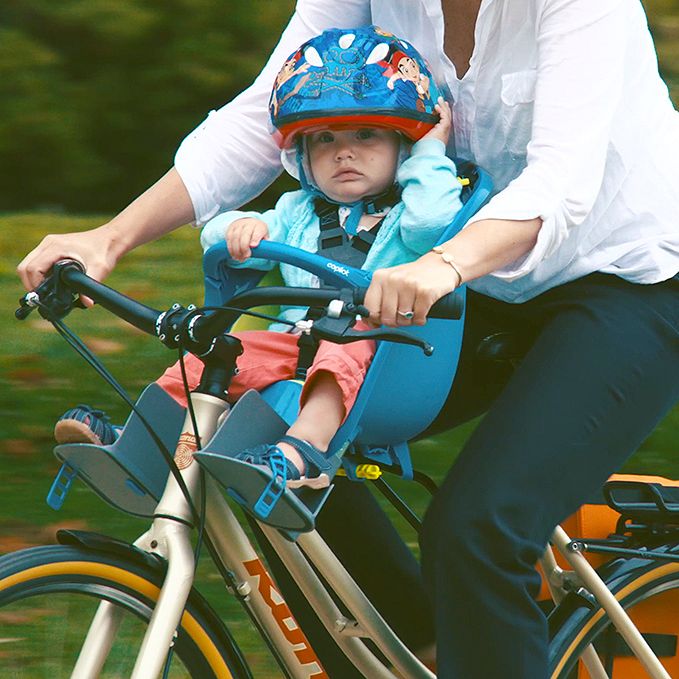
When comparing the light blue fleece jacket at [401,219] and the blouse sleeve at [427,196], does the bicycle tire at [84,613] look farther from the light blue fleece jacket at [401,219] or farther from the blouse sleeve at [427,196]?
the blouse sleeve at [427,196]

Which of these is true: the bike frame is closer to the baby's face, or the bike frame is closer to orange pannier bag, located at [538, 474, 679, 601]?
orange pannier bag, located at [538, 474, 679, 601]

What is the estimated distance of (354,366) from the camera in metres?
2.84

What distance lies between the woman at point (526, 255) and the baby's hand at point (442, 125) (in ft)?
0.23

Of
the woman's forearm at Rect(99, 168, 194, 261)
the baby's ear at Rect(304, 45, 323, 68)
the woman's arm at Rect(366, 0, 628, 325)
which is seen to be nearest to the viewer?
the woman's arm at Rect(366, 0, 628, 325)

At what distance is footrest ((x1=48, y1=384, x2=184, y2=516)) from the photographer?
2793 millimetres

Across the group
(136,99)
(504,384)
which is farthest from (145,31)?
(504,384)

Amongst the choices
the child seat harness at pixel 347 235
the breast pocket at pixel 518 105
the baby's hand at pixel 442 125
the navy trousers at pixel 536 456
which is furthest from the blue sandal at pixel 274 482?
the breast pocket at pixel 518 105

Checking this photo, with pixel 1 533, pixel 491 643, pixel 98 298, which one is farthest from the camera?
pixel 1 533

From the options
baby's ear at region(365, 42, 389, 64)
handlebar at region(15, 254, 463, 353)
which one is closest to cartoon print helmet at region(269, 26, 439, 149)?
baby's ear at region(365, 42, 389, 64)

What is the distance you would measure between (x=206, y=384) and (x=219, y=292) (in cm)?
29

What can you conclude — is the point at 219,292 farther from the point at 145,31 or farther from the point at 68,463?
the point at 145,31

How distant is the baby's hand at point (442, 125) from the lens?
3.07m

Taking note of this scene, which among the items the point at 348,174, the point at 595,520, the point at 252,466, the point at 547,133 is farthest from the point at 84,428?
the point at 595,520

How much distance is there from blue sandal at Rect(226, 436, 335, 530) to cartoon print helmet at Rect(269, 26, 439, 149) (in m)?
0.62
